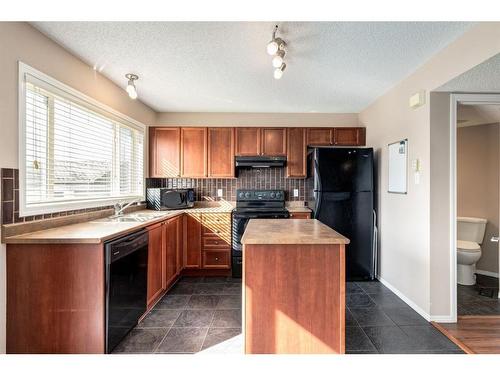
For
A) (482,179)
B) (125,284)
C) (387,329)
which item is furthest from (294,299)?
(482,179)

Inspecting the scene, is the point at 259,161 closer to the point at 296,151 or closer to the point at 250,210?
the point at 296,151

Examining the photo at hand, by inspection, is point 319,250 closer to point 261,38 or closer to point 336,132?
point 261,38

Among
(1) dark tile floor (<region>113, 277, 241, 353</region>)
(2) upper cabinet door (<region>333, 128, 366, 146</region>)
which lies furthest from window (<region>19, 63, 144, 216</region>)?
(2) upper cabinet door (<region>333, 128, 366, 146</region>)

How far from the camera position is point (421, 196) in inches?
94.2

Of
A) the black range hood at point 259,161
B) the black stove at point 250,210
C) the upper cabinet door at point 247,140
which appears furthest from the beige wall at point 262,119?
the black stove at point 250,210

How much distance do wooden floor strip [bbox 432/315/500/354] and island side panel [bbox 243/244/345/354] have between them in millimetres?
1151

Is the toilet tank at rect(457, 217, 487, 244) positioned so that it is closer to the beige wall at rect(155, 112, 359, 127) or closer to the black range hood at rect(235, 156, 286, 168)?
the beige wall at rect(155, 112, 359, 127)

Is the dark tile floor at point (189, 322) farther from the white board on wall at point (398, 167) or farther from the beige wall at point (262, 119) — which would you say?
the beige wall at point (262, 119)

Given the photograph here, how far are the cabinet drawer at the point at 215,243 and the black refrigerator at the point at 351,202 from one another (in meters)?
1.25

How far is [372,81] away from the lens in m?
2.76

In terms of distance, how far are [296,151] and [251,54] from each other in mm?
1849

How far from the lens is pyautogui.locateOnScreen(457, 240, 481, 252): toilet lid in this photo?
301 centimetres

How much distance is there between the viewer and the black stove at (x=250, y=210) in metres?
3.44
